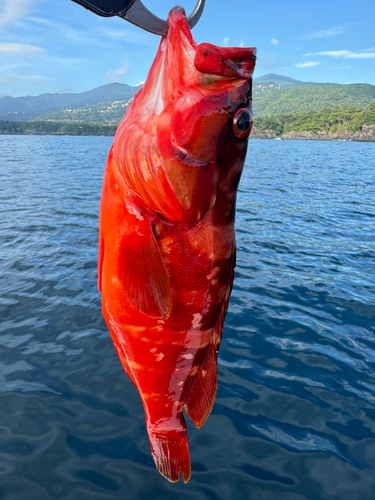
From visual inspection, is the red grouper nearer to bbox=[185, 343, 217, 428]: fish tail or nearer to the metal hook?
the metal hook

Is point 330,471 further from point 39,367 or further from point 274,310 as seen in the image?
point 39,367

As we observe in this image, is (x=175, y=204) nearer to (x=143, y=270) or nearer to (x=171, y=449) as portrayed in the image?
(x=143, y=270)

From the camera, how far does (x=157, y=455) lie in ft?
8.11

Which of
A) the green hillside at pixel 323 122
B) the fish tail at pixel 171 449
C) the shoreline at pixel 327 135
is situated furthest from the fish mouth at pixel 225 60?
the green hillside at pixel 323 122

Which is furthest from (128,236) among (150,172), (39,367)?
(39,367)

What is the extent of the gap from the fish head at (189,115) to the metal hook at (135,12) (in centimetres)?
7

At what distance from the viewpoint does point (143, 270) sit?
6.05 feet

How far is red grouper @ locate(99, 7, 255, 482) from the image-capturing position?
170cm

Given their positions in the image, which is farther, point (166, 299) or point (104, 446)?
→ point (104, 446)

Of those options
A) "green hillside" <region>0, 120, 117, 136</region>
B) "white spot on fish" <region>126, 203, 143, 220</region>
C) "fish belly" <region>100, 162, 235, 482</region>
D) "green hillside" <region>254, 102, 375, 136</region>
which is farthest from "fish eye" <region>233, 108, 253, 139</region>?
"green hillside" <region>254, 102, 375, 136</region>

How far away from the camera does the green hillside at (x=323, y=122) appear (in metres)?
144

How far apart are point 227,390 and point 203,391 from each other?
2852 millimetres

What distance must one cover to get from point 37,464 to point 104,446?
28.3 inches

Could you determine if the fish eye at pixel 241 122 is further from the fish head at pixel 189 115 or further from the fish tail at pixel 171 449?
the fish tail at pixel 171 449
